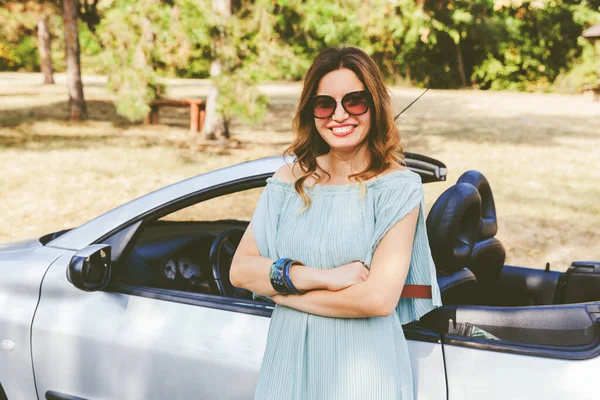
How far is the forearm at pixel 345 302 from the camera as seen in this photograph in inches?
64.7

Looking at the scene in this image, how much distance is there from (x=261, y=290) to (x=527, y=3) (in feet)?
119

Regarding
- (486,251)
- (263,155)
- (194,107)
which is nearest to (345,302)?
(486,251)

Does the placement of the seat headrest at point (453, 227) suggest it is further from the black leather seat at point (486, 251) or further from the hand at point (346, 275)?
the hand at point (346, 275)

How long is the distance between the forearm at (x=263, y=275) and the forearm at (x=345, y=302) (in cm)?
3

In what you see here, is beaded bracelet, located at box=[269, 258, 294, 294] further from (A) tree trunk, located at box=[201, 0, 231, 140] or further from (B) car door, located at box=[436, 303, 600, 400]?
(A) tree trunk, located at box=[201, 0, 231, 140]

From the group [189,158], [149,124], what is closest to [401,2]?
[189,158]

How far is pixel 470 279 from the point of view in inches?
87.8

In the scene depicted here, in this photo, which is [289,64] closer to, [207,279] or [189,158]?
[189,158]

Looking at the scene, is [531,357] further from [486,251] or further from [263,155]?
[263,155]

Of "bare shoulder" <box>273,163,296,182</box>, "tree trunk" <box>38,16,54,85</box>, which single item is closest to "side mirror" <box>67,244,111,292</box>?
"bare shoulder" <box>273,163,296,182</box>

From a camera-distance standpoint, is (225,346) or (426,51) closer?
(225,346)

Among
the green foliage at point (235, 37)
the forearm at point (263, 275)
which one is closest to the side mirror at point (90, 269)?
the forearm at point (263, 275)

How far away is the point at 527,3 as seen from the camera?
112 ft

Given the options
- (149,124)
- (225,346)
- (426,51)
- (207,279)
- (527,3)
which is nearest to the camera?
(225,346)
